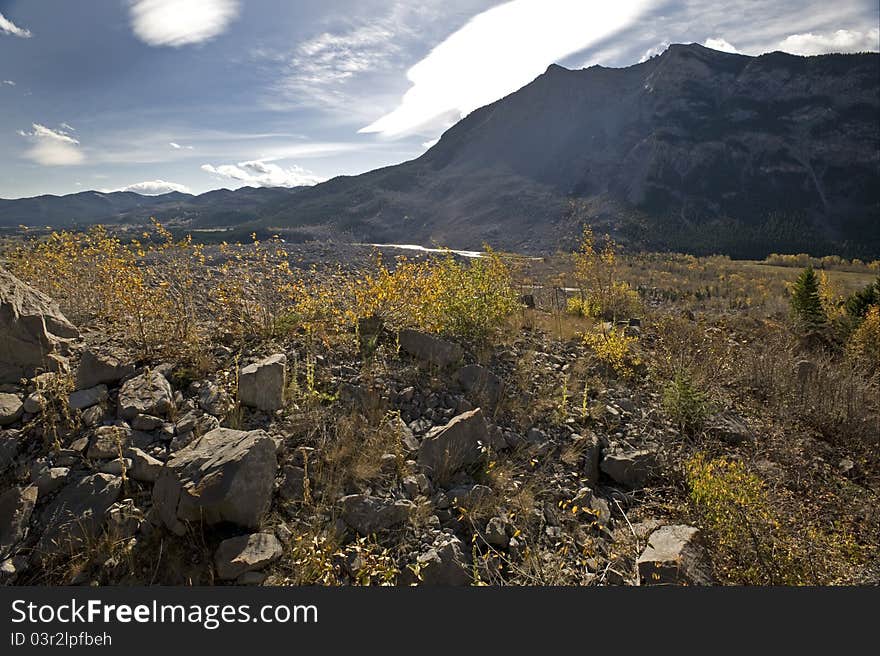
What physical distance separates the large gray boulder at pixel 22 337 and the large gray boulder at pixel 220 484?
2.18 metres

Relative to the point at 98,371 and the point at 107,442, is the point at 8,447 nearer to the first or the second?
the point at 107,442

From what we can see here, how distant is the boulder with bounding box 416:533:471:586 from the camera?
3.24 meters

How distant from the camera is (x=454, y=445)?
4.45m

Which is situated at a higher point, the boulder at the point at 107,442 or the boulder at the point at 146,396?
the boulder at the point at 146,396

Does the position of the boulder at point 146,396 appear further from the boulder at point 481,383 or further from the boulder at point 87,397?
the boulder at point 481,383

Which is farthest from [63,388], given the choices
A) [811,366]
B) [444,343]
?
[811,366]

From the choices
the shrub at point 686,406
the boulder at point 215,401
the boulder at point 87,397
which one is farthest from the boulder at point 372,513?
the shrub at point 686,406

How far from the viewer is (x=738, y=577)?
11.6ft

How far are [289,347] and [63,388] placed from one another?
2224mm

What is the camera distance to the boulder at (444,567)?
3240mm

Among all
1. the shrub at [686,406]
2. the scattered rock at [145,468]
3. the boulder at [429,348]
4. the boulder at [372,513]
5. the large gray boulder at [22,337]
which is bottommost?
the shrub at [686,406]

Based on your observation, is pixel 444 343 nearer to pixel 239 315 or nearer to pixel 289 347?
pixel 289 347

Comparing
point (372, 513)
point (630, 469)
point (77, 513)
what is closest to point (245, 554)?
point (372, 513)

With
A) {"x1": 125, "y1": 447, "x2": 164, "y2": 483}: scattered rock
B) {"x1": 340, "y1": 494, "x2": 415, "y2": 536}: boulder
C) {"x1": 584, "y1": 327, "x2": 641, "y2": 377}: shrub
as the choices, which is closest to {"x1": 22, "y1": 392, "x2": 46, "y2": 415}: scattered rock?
{"x1": 125, "y1": 447, "x2": 164, "y2": 483}: scattered rock
